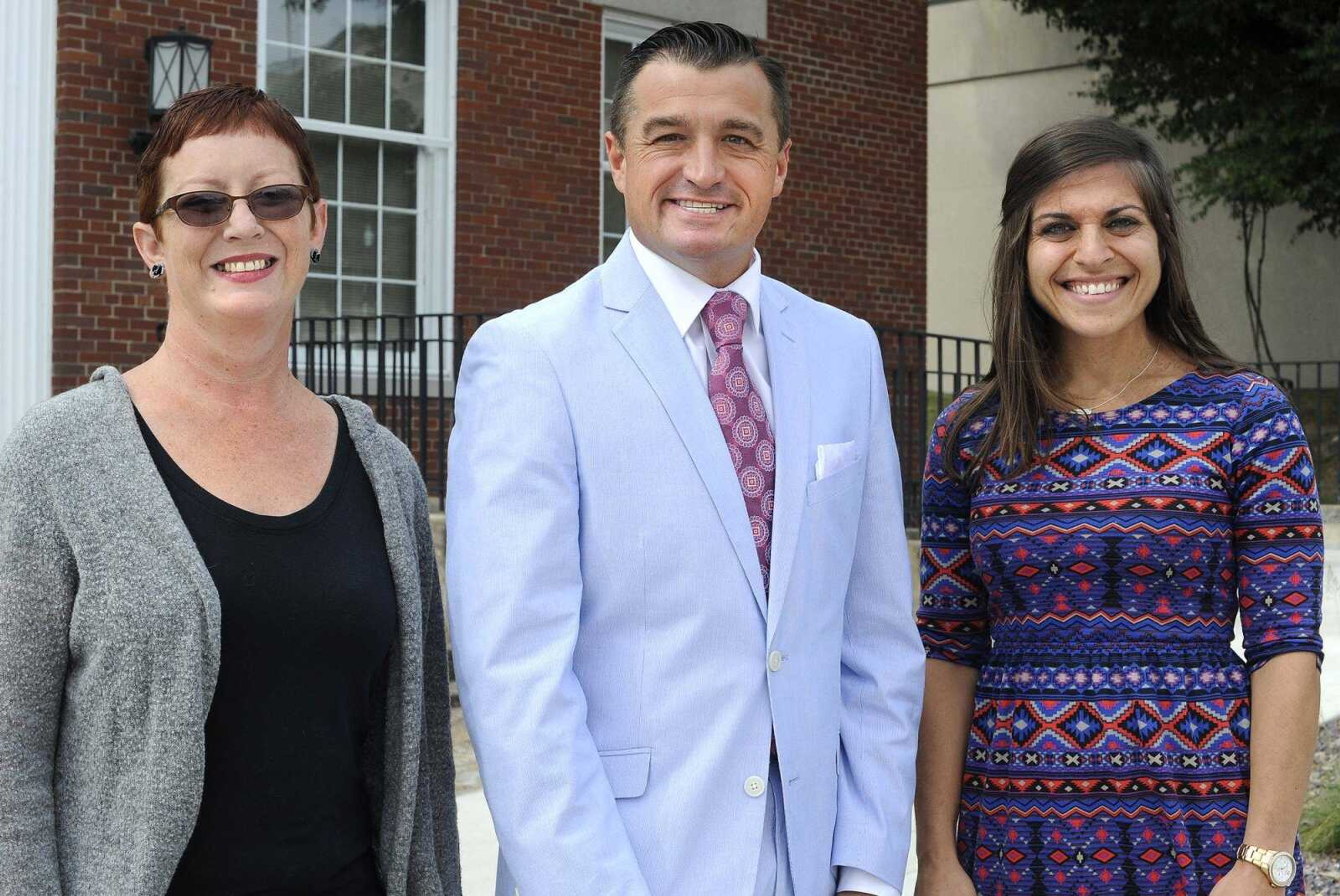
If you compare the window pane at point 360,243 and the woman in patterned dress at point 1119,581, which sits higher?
the window pane at point 360,243

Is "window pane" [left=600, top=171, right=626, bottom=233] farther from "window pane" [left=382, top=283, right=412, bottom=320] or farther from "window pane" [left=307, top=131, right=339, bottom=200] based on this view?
"window pane" [left=307, top=131, right=339, bottom=200]

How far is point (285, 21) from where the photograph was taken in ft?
31.7

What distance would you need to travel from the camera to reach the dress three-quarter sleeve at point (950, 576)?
3.01 m

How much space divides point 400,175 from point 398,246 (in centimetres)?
48

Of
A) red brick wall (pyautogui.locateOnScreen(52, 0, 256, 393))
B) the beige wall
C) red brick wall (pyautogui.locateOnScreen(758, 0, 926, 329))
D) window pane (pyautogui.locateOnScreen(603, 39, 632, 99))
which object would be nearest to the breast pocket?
red brick wall (pyautogui.locateOnScreen(52, 0, 256, 393))

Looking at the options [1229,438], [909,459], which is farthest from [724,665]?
[909,459]

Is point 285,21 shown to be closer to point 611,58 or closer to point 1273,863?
point 611,58

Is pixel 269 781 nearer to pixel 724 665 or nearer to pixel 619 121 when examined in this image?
pixel 724 665

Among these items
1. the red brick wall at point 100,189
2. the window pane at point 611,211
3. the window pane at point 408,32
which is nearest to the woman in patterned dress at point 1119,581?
the red brick wall at point 100,189

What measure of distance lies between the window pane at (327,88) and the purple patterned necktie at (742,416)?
776 centimetres

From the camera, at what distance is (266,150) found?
2.46 meters

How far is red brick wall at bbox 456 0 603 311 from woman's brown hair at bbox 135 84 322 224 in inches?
309

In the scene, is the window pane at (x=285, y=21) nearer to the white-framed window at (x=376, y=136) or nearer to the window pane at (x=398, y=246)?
the white-framed window at (x=376, y=136)

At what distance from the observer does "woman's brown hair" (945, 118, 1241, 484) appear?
287 cm
